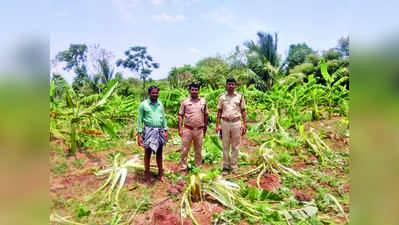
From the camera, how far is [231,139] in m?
4.41

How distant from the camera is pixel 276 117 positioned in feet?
23.9

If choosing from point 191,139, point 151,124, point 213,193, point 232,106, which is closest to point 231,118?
point 232,106

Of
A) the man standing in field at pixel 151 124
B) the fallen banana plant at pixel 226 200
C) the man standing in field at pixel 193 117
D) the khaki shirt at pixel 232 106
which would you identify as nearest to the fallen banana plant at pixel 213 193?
the fallen banana plant at pixel 226 200

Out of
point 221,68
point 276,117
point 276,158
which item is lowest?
point 276,158

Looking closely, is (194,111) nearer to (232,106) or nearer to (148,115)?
(232,106)

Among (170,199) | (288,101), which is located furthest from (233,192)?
(288,101)

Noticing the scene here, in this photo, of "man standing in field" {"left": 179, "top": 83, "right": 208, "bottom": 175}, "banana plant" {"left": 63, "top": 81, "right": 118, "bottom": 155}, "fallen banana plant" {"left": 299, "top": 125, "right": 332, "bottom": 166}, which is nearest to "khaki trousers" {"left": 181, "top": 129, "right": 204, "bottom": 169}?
"man standing in field" {"left": 179, "top": 83, "right": 208, "bottom": 175}

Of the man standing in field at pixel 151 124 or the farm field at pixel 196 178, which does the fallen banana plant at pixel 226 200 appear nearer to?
the farm field at pixel 196 178

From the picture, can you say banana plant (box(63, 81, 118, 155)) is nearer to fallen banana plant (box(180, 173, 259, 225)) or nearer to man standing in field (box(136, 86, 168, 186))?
man standing in field (box(136, 86, 168, 186))
